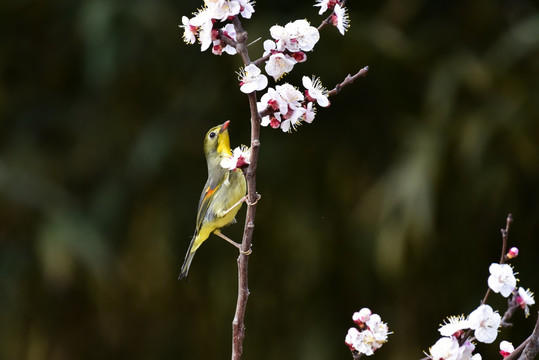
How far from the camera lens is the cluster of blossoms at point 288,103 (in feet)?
3.33

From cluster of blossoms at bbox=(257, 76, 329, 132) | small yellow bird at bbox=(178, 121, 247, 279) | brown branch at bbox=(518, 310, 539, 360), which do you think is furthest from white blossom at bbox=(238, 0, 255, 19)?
brown branch at bbox=(518, 310, 539, 360)

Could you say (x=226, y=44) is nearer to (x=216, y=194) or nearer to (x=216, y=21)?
(x=216, y=21)

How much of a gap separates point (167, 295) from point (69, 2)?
1599 mm

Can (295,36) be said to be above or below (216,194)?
below

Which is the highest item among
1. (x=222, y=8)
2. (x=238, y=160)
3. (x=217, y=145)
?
(x=217, y=145)

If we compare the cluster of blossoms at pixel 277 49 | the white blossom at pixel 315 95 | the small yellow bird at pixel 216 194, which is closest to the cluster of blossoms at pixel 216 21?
the cluster of blossoms at pixel 277 49

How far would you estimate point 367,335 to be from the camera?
3.52ft

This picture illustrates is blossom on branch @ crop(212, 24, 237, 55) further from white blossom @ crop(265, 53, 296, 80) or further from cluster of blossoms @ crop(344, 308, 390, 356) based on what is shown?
cluster of blossoms @ crop(344, 308, 390, 356)

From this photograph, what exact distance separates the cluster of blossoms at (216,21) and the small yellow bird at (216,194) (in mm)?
374

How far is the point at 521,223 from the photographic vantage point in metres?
3.19

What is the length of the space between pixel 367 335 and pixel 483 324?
7.5 inches

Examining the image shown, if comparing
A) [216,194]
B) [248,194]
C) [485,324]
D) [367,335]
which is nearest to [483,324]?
[485,324]

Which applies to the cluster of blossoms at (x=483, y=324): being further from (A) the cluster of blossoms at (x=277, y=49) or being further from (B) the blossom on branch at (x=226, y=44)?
(B) the blossom on branch at (x=226, y=44)

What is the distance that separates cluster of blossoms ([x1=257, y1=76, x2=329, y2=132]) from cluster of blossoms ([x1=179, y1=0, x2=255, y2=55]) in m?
0.09
